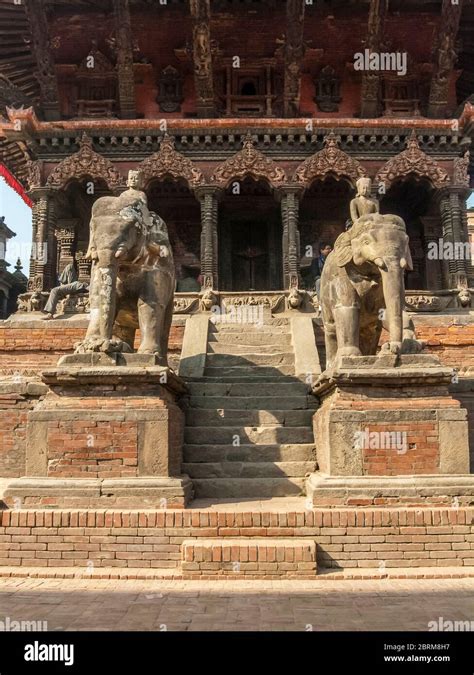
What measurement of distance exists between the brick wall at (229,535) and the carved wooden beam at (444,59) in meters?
15.2

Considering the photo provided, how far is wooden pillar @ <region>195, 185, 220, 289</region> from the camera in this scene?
658 inches

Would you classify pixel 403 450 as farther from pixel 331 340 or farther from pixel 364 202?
pixel 364 202

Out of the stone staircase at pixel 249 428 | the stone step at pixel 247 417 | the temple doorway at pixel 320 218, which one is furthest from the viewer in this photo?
the temple doorway at pixel 320 218

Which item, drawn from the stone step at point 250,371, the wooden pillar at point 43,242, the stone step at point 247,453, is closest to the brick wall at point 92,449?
the stone step at point 247,453

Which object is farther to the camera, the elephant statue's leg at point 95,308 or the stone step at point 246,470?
the stone step at point 246,470

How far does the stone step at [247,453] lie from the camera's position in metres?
7.81

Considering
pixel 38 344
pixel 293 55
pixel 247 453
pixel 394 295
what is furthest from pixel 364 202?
pixel 293 55

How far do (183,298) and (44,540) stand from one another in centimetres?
1006

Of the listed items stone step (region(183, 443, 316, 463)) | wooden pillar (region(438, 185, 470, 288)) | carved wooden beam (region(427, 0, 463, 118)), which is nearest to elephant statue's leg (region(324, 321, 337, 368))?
stone step (region(183, 443, 316, 463))

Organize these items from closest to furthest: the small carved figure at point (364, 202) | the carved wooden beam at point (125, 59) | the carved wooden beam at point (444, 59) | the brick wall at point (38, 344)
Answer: the small carved figure at point (364, 202)
the brick wall at point (38, 344)
the carved wooden beam at point (444, 59)
the carved wooden beam at point (125, 59)

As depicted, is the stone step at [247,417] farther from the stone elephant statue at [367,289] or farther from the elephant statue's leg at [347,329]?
the elephant statue's leg at [347,329]

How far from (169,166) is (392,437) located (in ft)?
42.1

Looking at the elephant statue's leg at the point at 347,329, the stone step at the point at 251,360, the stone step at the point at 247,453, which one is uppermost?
the stone step at the point at 251,360

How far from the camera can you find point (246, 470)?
7.60 m
